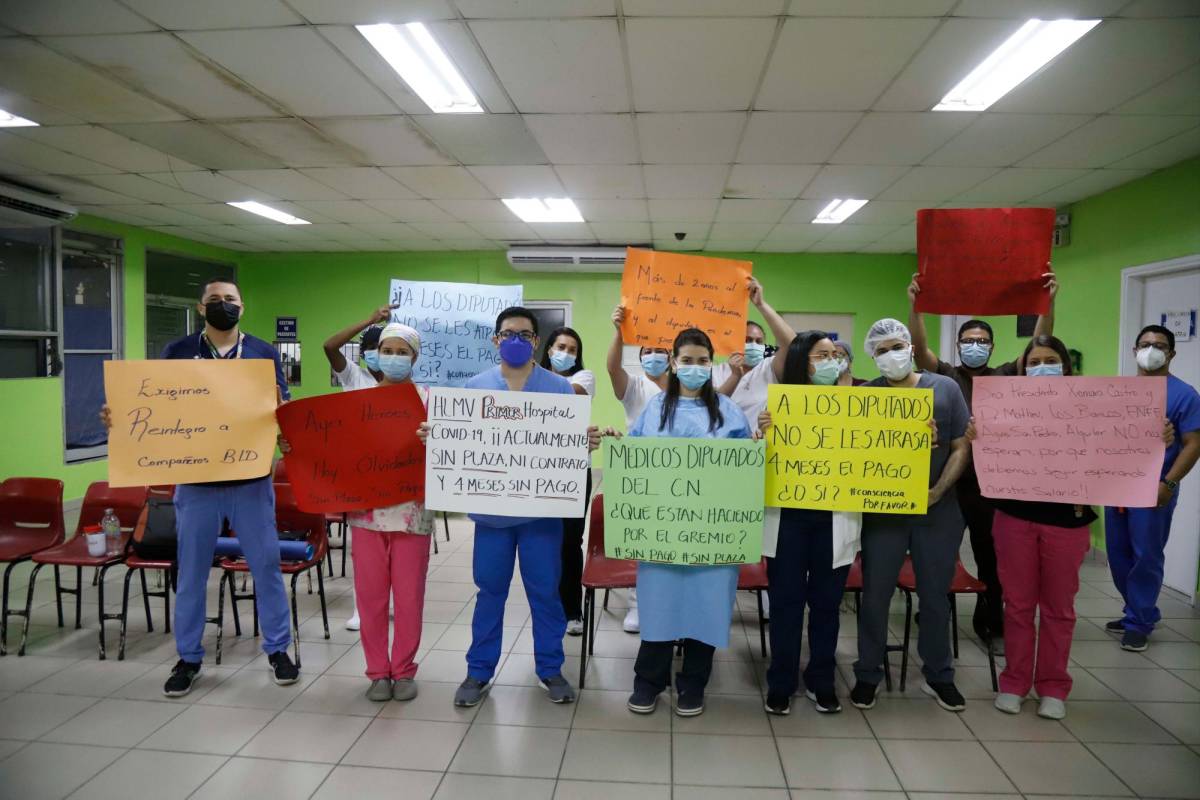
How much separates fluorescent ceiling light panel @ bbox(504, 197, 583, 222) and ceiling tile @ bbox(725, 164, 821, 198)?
155 centimetres

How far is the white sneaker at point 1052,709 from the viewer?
258cm

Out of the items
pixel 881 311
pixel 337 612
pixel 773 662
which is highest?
pixel 881 311

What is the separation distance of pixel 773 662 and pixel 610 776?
826mm

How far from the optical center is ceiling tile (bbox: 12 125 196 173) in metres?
4.23

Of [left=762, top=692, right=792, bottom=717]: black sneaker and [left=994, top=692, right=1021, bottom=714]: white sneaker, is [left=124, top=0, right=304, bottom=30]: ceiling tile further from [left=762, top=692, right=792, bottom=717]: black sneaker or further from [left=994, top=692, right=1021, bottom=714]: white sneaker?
[left=994, top=692, right=1021, bottom=714]: white sneaker

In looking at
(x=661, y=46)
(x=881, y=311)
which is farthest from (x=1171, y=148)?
(x=881, y=311)

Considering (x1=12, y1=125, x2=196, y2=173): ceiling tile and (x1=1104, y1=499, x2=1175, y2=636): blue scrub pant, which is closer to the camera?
(x1=1104, y1=499, x2=1175, y2=636): blue scrub pant

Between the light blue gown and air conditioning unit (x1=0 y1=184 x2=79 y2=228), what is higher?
air conditioning unit (x1=0 y1=184 x2=79 y2=228)

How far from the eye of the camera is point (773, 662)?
262cm

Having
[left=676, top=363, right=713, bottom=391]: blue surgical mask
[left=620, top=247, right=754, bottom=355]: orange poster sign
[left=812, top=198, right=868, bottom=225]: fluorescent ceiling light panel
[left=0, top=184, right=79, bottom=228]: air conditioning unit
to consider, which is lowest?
[left=676, top=363, right=713, bottom=391]: blue surgical mask

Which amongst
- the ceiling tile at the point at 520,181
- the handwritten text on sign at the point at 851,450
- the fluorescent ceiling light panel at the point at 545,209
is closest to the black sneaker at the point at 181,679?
the handwritten text on sign at the point at 851,450

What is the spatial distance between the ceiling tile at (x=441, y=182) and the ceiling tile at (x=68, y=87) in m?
1.55

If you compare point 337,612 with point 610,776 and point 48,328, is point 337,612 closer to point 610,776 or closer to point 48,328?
point 610,776

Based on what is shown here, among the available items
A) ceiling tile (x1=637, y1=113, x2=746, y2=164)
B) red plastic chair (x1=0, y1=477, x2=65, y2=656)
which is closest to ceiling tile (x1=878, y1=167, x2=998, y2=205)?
ceiling tile (x1=637, y1=113, x2=746, y2=164)
